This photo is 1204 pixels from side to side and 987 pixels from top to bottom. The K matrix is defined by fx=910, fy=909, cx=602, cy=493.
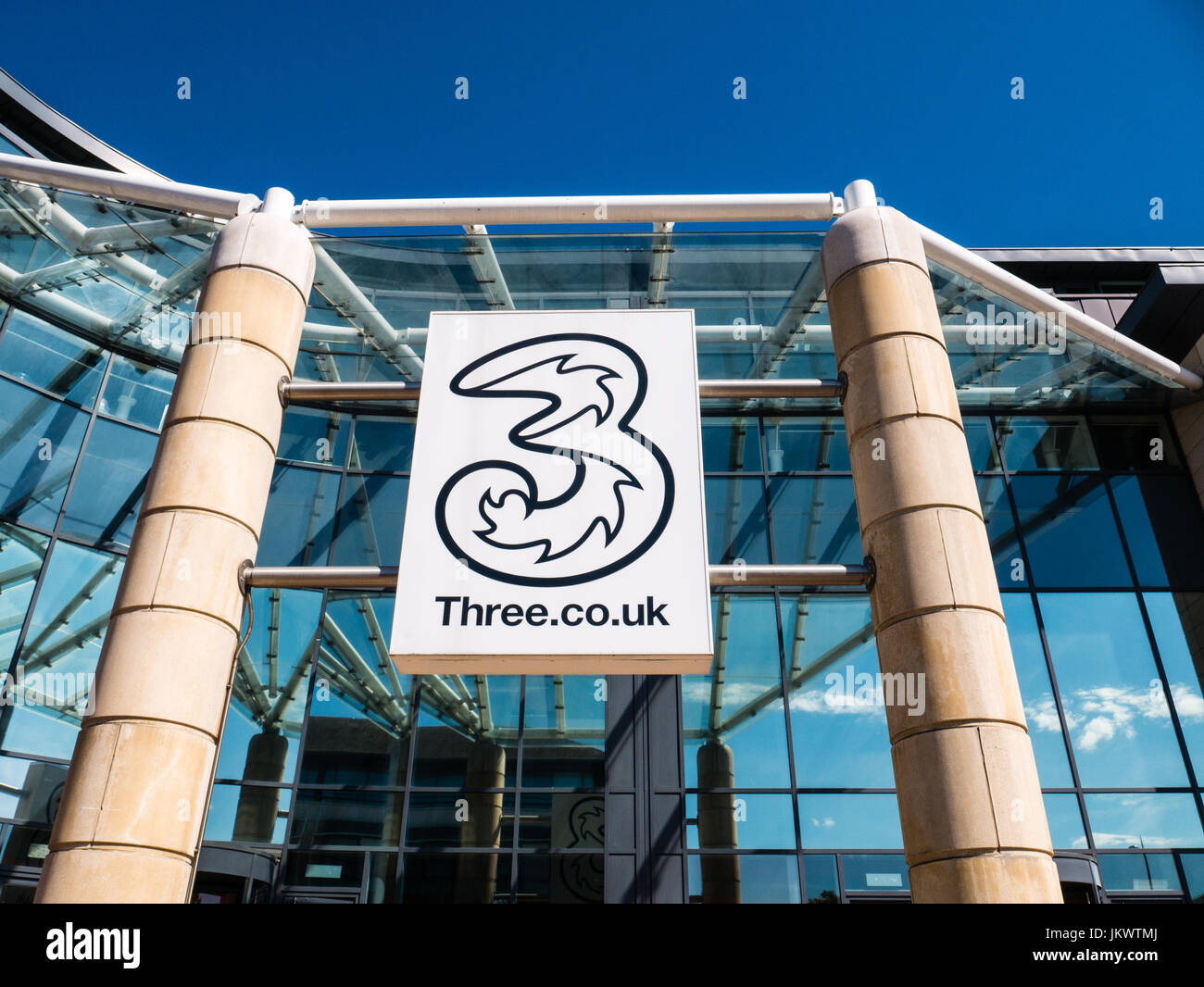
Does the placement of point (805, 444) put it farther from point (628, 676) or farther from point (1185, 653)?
point (1185, 653)

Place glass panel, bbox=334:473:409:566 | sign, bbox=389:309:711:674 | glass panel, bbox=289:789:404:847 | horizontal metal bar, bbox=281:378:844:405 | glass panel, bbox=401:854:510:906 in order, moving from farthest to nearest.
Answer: glass panel, bbox=334:473:409:566, glass panel, bbox=289:789:404:847, glass panel, bbox=401:854:510:906, horizontal metal bar, bbox=281:378:844:405, sign, bbox=389:309:711:674

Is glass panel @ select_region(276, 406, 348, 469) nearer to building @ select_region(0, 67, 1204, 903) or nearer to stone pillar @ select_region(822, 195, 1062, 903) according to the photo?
building @ select_region(0, 67, 1204, 903)

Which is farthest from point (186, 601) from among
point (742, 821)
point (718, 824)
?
point (742, 821)

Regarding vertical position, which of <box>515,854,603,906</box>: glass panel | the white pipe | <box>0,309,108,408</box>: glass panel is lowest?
<box>515,854,603,906</box>: glass panel

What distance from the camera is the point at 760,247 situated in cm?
1227

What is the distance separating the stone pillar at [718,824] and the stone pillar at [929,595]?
5.29 metres

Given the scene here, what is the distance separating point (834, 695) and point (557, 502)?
25.0 feet

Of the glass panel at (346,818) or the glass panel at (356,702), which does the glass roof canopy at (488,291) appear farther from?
the glass panel at (346,818)

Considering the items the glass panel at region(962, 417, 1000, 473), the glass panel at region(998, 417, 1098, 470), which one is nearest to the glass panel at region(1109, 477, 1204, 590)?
the glass panel at region(998, 417, 1098, 470)

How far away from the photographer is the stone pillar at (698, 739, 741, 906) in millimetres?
12461

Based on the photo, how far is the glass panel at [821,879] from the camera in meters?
12.6

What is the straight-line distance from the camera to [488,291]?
43.3ft

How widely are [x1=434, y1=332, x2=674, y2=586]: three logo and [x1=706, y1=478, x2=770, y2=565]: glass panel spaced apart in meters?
6.75
